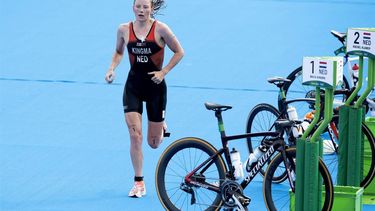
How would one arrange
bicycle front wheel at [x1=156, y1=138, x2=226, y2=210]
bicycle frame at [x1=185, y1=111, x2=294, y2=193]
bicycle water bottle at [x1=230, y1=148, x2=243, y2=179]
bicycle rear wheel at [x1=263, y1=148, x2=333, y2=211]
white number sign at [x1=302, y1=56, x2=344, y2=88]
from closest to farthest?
white number sign at [x1=302, y1=56, x2=344, y2=88], bicycle rear wheel at [x1=263, y1=148, x2=333, y2=211], bicycle frame at [x1=185, y1=111, x2=294, y2=193], bicycle water bottle at [x1=230, y1=148, x2=243, y2=179], bicycle front wheel at [x1=156, y1=138, x2=226, y2=210]

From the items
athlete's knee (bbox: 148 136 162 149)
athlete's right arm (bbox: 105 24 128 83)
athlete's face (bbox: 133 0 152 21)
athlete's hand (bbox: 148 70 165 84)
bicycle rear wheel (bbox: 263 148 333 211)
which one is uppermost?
athlete's face (bbox: 133 0 152 21)

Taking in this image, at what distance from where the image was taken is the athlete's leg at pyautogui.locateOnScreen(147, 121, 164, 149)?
11.1 metres

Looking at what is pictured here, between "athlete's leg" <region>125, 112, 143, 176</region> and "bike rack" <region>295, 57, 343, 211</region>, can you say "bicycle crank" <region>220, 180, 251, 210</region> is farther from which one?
"athlete's leg" <region>125, 112, 143, 176</region>

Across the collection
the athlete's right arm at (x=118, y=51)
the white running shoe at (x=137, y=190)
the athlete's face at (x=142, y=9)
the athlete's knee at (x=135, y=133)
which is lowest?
the white running shoe at (x=137, y=190)

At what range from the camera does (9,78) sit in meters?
15.7

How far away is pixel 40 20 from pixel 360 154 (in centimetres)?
1158

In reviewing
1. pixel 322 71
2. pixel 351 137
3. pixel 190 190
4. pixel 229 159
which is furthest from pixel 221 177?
pixel 322 71

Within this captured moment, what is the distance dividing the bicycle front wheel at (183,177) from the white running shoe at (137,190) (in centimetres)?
24

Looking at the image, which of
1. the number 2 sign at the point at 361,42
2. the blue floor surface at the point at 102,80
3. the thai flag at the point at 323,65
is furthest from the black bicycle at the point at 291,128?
the thai flag at the point at 323,65

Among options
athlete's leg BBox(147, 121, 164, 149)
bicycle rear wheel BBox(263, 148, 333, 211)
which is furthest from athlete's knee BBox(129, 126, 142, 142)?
bicycle rear wheel BBox(263, 148, 333, 211)

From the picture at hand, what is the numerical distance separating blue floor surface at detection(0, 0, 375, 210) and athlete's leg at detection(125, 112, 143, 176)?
340 millimetres

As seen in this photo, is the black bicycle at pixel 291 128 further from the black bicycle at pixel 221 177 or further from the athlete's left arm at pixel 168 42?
the athlete's left arm at pixel 168 42

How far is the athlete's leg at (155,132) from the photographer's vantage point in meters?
11.1

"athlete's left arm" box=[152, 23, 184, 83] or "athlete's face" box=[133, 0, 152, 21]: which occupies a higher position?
"athlete's face" box=[133, 0, 152, 21]
